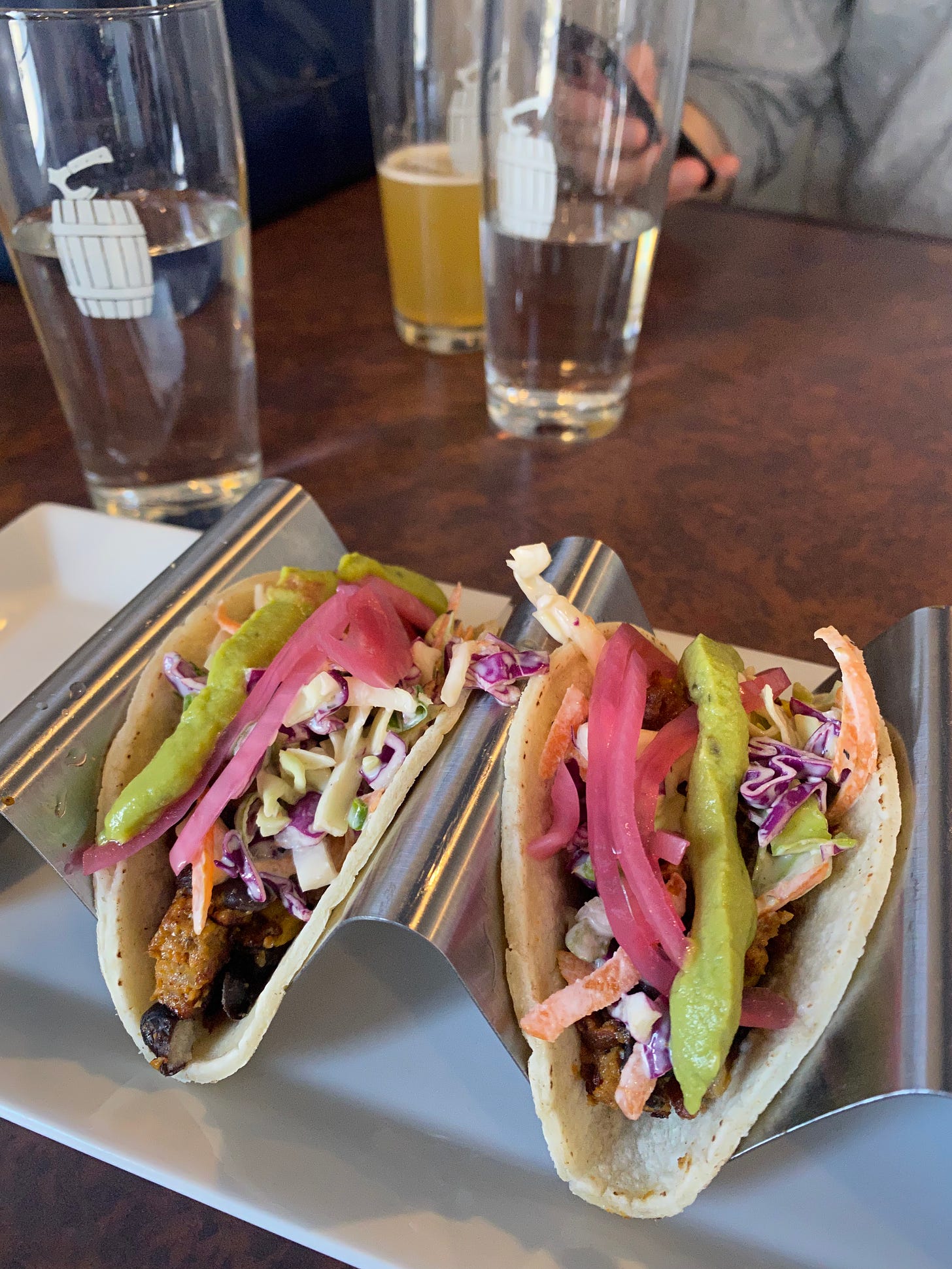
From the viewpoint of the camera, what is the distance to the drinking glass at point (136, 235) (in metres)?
1.45

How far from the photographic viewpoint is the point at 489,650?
4.26 feet

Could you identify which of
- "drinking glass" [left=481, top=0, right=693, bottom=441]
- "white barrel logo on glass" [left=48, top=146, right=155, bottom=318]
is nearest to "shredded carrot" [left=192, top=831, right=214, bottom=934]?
"white barrel logo on glass" [left=48, top=146, right=155, bottom=318]

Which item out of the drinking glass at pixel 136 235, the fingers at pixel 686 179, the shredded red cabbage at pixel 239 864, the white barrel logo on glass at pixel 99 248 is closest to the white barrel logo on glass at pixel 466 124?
the drinking glass at pixel 136 235

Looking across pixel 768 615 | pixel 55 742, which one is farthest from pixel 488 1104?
pixel 768 615

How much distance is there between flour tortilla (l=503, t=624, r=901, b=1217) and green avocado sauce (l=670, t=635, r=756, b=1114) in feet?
0.21

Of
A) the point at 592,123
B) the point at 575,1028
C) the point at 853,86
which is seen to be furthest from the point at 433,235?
the point at 853,86

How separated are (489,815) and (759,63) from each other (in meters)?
4.39

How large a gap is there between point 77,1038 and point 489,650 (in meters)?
0.70

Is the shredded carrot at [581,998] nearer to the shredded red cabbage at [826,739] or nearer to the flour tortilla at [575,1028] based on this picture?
the flour tortilla at [575,1028]

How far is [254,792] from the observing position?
4.16 ft

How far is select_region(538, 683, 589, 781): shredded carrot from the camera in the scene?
1210 millimetres

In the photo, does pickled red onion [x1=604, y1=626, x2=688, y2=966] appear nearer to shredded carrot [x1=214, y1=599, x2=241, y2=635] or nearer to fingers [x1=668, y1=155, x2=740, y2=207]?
shredded carrot [x1=214, y1=599, x2=241, y2=635]

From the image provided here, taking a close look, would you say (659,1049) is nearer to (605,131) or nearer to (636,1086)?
(636,1086)

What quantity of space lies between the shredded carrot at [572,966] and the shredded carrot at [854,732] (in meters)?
0.37
